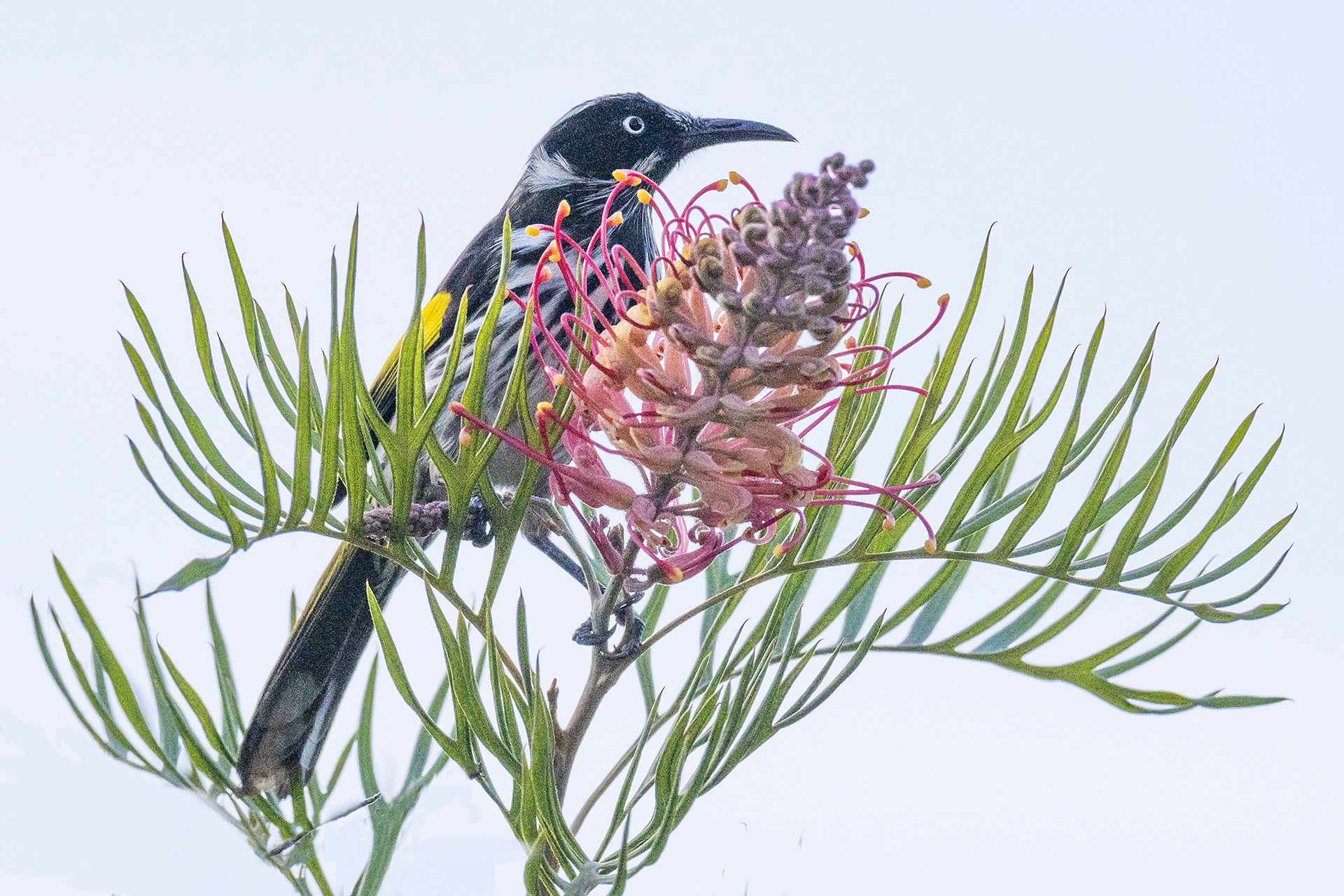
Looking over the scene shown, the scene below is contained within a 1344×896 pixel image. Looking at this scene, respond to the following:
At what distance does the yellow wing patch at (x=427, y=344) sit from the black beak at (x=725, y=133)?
35 centimetres

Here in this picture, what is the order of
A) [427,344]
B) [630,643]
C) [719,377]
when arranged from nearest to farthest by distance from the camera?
[719,377] < [630,643] < [427,344]

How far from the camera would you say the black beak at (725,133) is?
3.86 ft

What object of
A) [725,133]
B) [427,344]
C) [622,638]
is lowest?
[622,638]

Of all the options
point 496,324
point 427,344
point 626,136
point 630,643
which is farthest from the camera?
point 626,136

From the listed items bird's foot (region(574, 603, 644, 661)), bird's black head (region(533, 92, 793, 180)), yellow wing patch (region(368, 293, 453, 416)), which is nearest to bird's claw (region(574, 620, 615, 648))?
bird's foot (region(574, 603, 644, 661))

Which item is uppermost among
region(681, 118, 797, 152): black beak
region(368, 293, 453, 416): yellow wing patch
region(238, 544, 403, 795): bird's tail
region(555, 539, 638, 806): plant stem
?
region(681, 118, 797, 152): black beak

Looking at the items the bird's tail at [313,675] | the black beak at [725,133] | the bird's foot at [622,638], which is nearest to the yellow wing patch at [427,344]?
the bird's tail at [313,675]

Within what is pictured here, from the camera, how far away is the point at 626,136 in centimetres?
141

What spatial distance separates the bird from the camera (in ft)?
2.53

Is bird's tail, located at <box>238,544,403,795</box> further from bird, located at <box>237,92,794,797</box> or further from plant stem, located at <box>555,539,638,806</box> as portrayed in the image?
plant stem, located at <box>555,539,638,806</box>

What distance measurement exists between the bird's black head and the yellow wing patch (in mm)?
306

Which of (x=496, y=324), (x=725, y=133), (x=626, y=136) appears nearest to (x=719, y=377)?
(x=496, y=324)

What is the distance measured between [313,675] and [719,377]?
0.48 metres

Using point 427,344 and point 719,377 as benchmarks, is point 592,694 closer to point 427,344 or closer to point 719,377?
point 719,377
